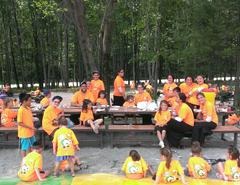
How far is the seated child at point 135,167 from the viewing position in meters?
8.76

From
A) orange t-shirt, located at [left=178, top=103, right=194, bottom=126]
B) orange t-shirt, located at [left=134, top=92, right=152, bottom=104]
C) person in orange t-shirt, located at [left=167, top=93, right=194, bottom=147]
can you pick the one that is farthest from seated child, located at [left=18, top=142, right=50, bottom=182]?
orange t-shirt, located at [left=134, top=92, right=152, bottom=104]

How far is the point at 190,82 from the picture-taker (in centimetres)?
1311

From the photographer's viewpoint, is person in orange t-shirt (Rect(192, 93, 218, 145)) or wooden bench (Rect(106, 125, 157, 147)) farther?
wooden bench (Rect(106, 125, 157, 147))

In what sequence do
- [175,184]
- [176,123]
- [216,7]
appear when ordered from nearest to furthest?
[175,184] → [176,123] → [216,7]

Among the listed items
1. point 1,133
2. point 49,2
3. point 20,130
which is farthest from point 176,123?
point 49,2

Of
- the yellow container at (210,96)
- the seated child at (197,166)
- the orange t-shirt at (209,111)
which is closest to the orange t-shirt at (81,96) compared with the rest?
the yellow container at (210,96)

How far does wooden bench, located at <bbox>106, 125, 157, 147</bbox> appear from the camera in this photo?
1110 centimetres

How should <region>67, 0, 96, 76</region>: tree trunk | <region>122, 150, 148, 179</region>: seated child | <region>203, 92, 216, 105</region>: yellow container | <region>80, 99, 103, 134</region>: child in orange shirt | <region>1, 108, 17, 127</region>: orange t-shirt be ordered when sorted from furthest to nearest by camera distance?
1. <region>67, 0, 96, 76</region>: tree trunk
2. <region>203, 92, 216, 105</region>: yellow container
3. <region>1, 108, 17, 127</region>: orange t-shirt
4. <region>80, 99, 103, 134</region>: child in orange shirt
5. <region>122, 150, 148, 179</region>: seated child

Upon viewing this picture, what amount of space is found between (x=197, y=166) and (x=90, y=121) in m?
3.47

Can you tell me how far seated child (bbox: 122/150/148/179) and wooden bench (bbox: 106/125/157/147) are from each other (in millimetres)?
2259

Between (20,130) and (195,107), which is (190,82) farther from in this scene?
(20,130)

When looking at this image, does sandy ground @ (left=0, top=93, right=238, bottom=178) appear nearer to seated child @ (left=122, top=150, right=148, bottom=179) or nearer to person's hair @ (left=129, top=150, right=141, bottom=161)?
seated child @ (left=122, top=150, right=148, bottom=179)

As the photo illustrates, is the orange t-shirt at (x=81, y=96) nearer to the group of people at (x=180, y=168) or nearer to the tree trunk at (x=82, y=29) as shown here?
the tree trunk at (x=82, y=29)

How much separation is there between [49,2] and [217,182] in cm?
1745
